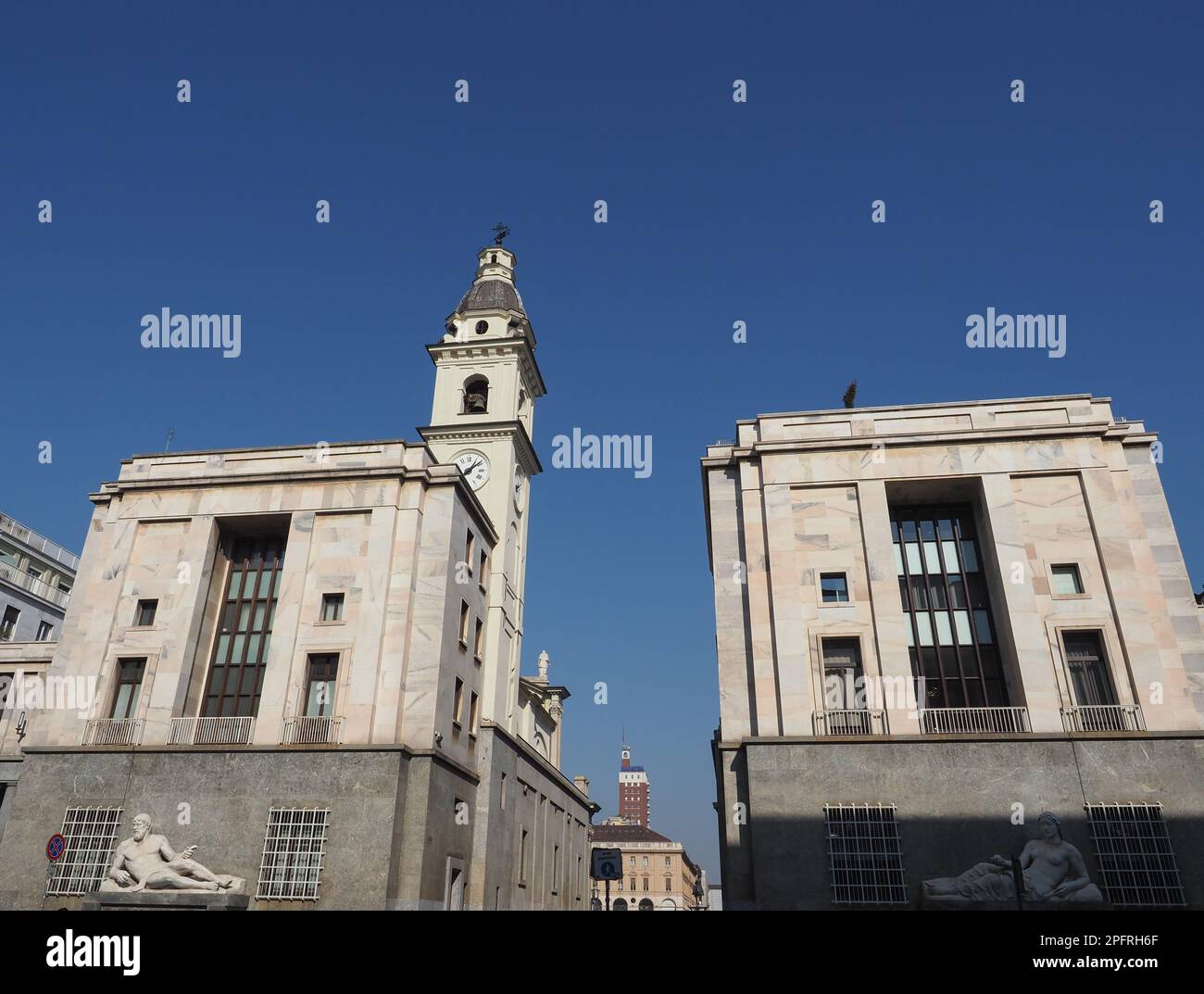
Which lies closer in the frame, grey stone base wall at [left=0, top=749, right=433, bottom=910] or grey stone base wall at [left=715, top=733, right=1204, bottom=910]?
grey stone base wall at [left=715, top=733, right=1204, bottom=910]

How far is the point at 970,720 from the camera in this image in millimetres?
26781

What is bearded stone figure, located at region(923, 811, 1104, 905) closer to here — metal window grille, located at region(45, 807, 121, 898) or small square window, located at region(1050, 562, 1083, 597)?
small square window, located at region(1050, 562, 1083, 597)

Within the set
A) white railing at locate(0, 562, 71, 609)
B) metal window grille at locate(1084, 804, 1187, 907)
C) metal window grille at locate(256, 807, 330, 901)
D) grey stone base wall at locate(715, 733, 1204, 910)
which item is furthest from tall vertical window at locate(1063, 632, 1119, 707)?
white railing at locate(0, 562, 71, 609)

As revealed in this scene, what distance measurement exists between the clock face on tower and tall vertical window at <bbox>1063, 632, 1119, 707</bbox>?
28.7 metres

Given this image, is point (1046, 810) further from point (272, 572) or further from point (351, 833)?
point (272, 572)

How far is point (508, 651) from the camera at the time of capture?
4212cm

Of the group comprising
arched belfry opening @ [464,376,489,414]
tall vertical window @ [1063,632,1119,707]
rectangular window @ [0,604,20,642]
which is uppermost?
arched belfry opening @ [464,376,489,414]

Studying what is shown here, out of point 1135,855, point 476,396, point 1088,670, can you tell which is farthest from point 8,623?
point 1135,855

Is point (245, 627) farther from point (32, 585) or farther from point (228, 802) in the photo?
point (32, 585)

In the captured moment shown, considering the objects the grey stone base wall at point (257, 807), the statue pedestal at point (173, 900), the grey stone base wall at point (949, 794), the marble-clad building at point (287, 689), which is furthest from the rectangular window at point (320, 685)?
the grey stone base wall at point (949, 794)

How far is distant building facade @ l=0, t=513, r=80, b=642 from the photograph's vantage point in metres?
50.2

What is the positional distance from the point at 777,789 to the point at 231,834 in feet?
57.5

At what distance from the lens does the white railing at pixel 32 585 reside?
1982 inches
